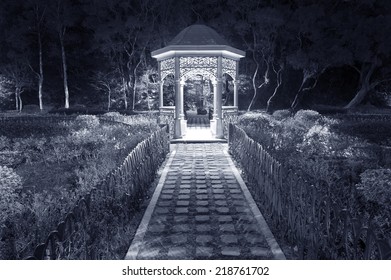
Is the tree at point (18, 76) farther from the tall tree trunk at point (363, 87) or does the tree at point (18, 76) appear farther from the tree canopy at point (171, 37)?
the tall tree trunk at point (363, 87)

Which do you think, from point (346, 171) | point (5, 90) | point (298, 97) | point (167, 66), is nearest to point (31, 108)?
point (5, 90)

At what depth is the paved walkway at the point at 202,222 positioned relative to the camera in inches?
197

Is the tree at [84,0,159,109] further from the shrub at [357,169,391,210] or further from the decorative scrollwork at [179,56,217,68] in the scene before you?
the shrub at [357,169,391,210]

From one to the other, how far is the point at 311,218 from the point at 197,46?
42.5 feet

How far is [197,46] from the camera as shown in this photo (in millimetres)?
16656

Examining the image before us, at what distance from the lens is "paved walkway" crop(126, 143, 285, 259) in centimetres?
500

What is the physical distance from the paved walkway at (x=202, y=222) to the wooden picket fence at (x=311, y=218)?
27cm

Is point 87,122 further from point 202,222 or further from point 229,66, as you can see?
point 202,222

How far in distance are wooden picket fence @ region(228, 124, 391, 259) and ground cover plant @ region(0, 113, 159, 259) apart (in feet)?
8.36

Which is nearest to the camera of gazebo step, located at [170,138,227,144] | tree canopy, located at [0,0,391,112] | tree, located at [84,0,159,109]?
gazebo step, located at [170,138,227,144]

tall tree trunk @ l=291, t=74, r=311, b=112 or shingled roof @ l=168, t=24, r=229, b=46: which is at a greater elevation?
shingled roof @ l=168, t=24, r=229, b=46

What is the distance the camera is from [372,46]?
92.4 feet

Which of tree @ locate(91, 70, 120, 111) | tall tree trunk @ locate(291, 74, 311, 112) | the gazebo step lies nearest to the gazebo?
the gazebo step
